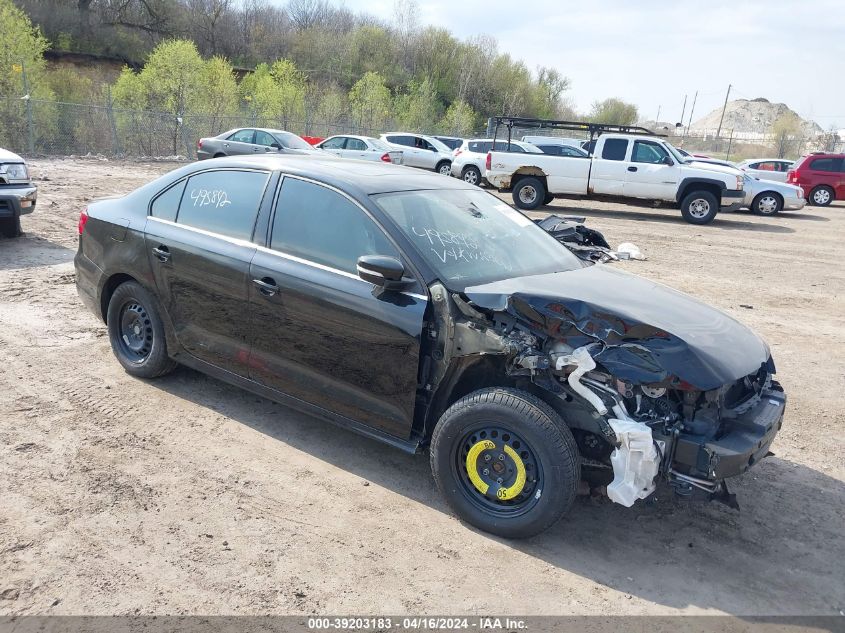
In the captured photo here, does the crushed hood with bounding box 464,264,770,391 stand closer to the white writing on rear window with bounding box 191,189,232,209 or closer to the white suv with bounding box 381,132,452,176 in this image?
the white writing on rear window with bounding box 191,189,232,209

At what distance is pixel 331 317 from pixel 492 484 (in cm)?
127

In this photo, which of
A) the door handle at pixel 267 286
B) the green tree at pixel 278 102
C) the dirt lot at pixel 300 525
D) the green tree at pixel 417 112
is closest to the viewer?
the dirt lot at pixel 300 525

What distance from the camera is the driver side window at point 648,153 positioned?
640 inches

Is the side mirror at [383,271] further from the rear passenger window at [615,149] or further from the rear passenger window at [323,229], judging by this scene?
the rear passenger window at [615,149]

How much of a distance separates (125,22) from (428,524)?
63.2m

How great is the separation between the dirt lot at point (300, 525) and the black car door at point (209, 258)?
1.81 ft

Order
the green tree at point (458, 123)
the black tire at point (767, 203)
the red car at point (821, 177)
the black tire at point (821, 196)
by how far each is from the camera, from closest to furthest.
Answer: the black tire at point (767, 203) < the red car at point (821, 177) < the black tire at point (821, 196) < the green tree at point (458, 123)

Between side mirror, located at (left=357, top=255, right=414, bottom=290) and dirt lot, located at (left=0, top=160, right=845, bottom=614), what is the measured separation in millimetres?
1169

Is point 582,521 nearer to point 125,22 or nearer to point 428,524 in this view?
point 428,524

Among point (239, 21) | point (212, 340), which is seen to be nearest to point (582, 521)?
point (212, 340)

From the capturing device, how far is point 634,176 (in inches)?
645

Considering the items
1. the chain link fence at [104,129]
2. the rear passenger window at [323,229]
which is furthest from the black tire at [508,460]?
the chain link fence at [104,129]

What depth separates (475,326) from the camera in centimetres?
342

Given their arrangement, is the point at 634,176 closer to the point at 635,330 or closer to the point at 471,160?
the point at 471,160
